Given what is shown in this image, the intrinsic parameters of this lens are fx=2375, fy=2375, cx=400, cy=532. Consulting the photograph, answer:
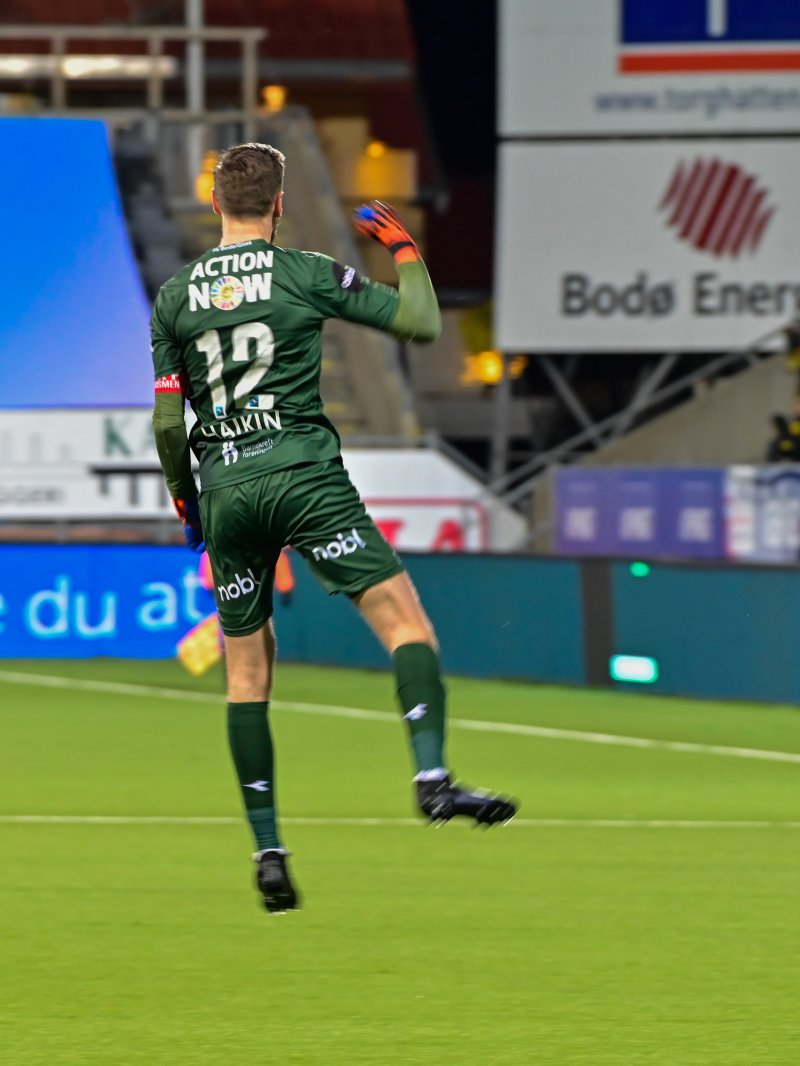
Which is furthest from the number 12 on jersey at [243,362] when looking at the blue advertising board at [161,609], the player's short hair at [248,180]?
the blue advertising board at [161,609]

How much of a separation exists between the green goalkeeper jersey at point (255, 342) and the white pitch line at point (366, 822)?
4.05m

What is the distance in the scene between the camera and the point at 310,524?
666cm

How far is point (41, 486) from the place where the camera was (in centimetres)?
2445

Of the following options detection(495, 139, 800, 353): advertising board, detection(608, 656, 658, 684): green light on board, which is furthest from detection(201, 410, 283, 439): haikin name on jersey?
detection(495, 139, 800, 353): advertising board

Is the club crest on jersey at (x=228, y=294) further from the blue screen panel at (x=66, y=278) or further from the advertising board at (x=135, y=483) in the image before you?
the blue screen panel at (x=66, y=278)

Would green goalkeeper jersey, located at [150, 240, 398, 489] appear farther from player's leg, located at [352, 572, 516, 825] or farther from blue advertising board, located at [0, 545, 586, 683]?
blue advertising board, located at [0, 545, 586, 683]

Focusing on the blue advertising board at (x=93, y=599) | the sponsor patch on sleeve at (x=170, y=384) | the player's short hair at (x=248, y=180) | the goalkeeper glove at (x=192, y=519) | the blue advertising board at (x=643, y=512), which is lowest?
the blue advertising board at (x=93, y=599)

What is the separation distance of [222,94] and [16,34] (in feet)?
25.4

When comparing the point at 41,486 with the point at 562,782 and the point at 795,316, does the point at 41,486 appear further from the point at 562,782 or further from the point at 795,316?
the point at 562,782

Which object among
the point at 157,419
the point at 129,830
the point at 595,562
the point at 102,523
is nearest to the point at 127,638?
the point at 102,523

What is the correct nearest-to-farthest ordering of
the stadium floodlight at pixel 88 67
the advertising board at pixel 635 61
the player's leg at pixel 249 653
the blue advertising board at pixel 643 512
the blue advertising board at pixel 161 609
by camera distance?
the player's leg at pixel 249 653 → the blue advertising board at pixel 161 609 → the blue advertising board at pixel 643 512 → the advertising board at pixel 635 61 → the stadium floodlight at pixel 88 67

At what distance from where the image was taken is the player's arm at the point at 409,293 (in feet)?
21.2

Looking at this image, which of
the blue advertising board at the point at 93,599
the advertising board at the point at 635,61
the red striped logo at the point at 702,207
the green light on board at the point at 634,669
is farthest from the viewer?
the red striped logo at the point at 702,207

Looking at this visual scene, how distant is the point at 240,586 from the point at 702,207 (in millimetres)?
21784
